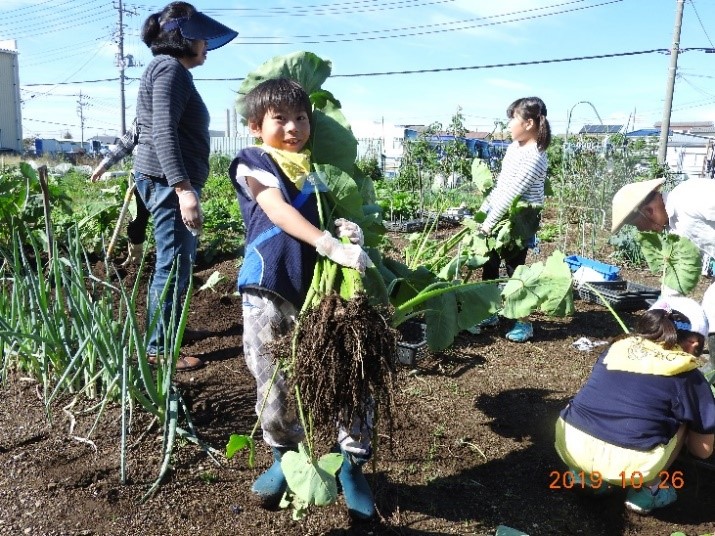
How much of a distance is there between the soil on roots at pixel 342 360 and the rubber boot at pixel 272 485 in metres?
0.37

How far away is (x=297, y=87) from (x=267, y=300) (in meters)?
0.57

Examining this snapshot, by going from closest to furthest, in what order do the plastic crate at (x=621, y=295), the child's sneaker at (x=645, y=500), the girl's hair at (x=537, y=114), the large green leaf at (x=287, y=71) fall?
the large green leaf at (x=287, y=71), the child's sneaker at (x=645, y=500), the girl's hair at (x=537, y=114), the plastic crate at (x=621, y=295)

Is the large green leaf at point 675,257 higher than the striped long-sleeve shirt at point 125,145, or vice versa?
the striped long-sleeve shirt at point 125,145

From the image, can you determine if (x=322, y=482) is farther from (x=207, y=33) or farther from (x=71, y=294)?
(x=207, y=33)

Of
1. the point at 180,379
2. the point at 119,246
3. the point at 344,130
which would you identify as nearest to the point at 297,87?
the point at 344,130

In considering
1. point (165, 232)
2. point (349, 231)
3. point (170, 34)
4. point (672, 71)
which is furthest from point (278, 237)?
point (672, 71)

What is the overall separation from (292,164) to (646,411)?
1.29 m

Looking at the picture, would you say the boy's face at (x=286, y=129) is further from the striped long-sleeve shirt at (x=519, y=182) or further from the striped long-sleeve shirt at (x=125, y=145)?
the striped long-sleeve shirt at (x=519, y=182)

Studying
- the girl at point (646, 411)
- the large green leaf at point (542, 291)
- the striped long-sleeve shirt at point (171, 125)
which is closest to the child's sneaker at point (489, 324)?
the large green leaf at point (542, 291)

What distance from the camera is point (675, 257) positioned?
2395 millimetres

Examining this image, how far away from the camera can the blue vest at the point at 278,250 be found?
1575 millimetres

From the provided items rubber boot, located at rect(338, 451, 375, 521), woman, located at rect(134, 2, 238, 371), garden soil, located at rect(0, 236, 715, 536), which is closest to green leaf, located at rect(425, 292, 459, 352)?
garden soil, located at rect(0, 236, 715, 536)

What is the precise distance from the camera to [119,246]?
15.8ft

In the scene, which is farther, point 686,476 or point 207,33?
point 207,33
